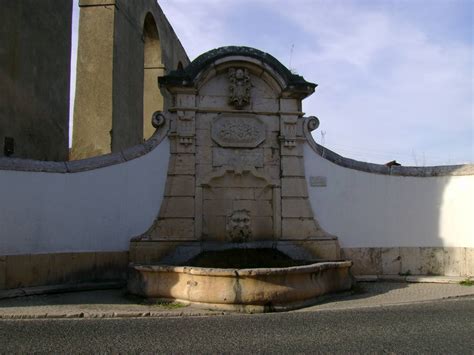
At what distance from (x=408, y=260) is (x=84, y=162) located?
233 inches

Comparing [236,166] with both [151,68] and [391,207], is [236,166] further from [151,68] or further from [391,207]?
[151,68]

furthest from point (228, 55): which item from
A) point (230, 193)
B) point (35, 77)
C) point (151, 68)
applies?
point (151, 68)

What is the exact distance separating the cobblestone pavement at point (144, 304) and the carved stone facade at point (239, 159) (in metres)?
1.38

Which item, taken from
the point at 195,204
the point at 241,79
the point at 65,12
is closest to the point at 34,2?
the point at 65,12

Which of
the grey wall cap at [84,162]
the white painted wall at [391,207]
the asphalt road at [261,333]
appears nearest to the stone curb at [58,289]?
the asphalt road at [261,333]

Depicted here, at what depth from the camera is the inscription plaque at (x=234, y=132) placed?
28.9ft

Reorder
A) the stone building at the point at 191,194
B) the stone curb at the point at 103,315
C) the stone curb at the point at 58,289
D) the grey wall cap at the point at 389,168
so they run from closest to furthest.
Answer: the stone curb at the point at 103,315 < the stone curb at the point at 58,289 < the stone building at the point at 191,194 < the grey wall cap at the point at 389,168

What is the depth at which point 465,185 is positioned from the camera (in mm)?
9062

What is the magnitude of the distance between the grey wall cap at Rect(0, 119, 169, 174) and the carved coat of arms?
1.24 m

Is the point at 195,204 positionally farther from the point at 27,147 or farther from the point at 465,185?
the point at 465,185

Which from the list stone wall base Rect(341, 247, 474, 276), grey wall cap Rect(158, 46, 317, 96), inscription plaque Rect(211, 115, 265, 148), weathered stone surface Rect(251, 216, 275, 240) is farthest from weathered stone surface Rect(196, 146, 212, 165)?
stone wall base Rect(341, 247, 474, 276)

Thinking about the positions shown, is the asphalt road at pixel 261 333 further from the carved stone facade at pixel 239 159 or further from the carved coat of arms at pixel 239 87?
the carved coat of arms at pixel 239 87

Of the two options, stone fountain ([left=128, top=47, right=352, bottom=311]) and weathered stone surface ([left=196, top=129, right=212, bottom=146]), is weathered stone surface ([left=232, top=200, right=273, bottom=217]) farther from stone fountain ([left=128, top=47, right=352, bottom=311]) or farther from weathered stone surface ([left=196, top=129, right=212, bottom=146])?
weathered stone surface ([left=196, top=129, right=212, bottom=146])

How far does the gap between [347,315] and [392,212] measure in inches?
145
